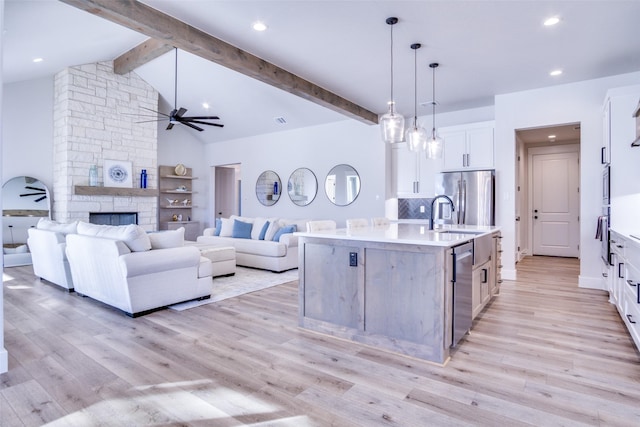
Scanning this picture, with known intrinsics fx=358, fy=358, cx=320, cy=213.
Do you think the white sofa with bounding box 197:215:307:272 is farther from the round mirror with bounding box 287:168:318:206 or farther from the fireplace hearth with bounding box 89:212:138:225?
the fireplace hearth with bounding box 89:212:138:225

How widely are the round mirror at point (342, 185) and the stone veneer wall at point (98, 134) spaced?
13.1 ft

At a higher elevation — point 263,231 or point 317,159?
point 317,159

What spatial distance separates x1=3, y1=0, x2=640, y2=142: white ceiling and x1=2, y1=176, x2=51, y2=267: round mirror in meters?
1.94

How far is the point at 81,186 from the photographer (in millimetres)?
6895

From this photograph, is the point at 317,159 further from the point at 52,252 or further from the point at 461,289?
the point at 461,289

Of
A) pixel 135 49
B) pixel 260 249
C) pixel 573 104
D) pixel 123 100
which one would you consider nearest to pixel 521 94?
pixel 573 104

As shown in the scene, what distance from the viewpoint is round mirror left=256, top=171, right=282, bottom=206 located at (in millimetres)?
8711

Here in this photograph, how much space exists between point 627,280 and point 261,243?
15.1ft

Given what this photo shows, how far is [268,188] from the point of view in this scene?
8898mm

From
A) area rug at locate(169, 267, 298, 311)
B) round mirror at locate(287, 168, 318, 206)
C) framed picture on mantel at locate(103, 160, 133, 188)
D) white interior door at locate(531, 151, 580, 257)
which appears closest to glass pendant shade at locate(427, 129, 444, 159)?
area rug at locate(169, 267, 298, 311)

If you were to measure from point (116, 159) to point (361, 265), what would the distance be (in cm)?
678

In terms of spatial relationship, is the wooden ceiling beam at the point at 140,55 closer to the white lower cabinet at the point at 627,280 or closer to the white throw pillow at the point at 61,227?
the white throw pillow at the point at 61,227

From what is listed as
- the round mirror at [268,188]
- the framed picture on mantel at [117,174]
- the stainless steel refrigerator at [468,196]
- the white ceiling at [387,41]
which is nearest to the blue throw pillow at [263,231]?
the round mirror at [268,188]

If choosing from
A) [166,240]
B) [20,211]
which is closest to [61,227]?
[166,240]
